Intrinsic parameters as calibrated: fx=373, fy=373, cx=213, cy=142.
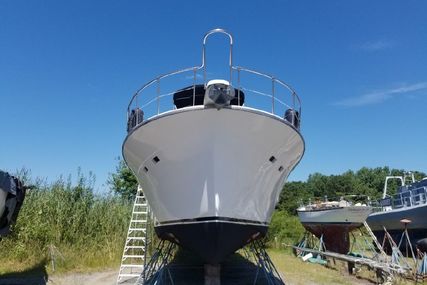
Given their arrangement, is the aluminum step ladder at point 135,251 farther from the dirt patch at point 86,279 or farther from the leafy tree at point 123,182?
the leafy tree at point 123,182

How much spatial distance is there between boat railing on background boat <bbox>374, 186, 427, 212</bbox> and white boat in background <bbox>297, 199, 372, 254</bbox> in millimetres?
3164

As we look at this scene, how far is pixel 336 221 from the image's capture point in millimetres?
15797

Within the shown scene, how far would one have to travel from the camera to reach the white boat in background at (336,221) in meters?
15.4

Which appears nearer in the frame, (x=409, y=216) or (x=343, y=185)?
(x=409, y=216)

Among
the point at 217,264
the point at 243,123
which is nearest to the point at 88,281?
the point at 217,264

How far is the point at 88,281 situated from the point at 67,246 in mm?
3001

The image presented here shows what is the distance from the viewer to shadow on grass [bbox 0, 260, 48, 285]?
29.2 ft

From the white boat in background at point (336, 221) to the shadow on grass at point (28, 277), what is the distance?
36.8 ft

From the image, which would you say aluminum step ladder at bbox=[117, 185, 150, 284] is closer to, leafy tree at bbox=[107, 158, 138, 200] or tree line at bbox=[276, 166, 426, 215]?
leafy tree at bbox=[107, 158, 138, 200]

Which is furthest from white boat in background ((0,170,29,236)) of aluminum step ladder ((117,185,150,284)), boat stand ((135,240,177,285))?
boat stand ((135,240,177,285))

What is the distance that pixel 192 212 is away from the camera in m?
5.98

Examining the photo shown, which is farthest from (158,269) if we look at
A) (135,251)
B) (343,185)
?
(343,185)

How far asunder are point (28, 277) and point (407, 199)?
62.6 ft

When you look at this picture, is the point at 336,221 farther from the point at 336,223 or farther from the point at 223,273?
the point at 223,273
